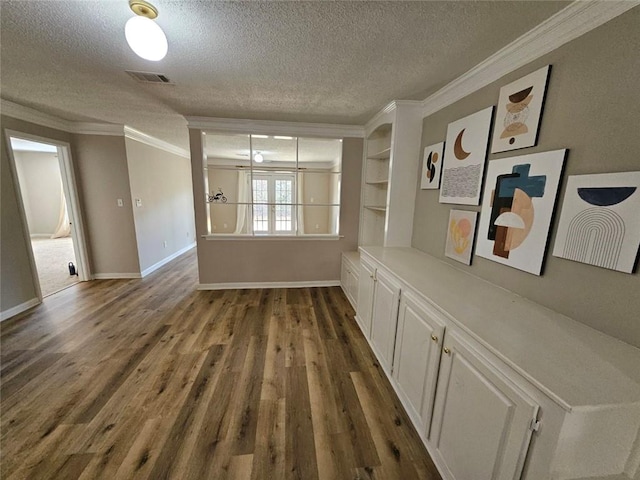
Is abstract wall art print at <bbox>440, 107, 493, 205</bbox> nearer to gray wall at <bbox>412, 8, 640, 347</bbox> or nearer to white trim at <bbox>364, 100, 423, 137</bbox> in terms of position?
gray wall at <bbox>412, 8, 640, 347</bbox>

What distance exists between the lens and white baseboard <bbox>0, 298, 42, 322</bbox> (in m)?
2.82

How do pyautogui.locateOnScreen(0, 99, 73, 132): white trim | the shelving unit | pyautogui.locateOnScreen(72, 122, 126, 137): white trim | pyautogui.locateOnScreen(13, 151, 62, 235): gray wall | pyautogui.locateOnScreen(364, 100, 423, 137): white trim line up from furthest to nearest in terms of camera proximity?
pyautogui.locateOnScreen(13, 151, 62, 235): gray wall → pyautogui.locateOnScreen(72, 122, 126, 137): white trim → the shelving unit → pyautogui.locateOnScreen(0, 99, 73, 132): white trim → pyautogui.locateOnScreen(364, 100, 423, 137): white trim

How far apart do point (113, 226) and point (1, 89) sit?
208 centimetres

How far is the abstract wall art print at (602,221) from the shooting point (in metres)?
1.03

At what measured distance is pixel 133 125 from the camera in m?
3.76

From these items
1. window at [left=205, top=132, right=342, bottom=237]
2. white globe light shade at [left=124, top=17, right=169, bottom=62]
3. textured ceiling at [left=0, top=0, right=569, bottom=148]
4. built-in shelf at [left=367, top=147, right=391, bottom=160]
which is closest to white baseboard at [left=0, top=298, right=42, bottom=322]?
textured ceiling at [left=0, top=0, right=569, bottom=148]

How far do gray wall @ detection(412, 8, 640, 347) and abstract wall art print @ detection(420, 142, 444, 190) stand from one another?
31.3 inches

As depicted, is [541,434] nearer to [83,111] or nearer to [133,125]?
[83,111]

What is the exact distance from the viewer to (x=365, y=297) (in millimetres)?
2629

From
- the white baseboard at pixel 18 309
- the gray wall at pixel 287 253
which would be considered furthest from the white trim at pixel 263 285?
the white baseboard at pixel 18 309

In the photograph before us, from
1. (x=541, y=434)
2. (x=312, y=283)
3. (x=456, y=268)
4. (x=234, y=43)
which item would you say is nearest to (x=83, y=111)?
(x=234, y=43)

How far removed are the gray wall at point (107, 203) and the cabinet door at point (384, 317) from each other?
163 inches

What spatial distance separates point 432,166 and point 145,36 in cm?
236

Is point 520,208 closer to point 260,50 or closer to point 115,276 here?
point 260,50
